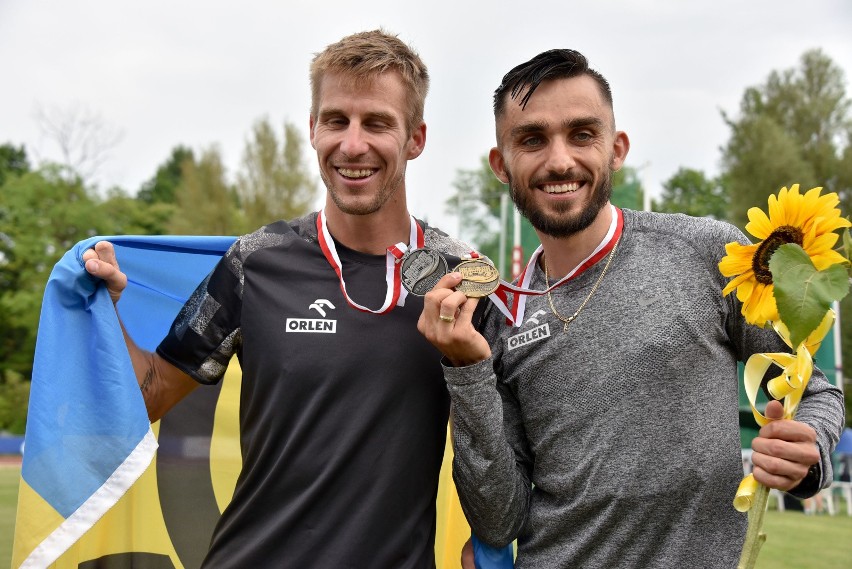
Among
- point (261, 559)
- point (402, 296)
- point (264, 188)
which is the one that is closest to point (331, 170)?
point (402, 296)

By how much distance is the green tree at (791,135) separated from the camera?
117ft

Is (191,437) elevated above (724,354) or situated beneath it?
situated beneath

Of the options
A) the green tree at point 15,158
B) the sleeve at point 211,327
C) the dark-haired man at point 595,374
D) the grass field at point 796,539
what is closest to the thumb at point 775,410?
the dark-haired man at point 595,374

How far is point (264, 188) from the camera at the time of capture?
42.8m

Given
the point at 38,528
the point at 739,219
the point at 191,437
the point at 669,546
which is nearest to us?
the point at 669,546

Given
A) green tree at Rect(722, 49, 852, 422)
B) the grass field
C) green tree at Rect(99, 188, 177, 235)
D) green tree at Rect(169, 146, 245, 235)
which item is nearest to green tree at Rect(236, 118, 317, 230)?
green tree at Rect(169, 146, 245, 235)

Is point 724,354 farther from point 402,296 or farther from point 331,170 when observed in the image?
point 331,170

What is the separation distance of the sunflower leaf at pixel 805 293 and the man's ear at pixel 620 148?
104cm

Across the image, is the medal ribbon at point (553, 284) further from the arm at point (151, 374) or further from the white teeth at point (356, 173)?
the arm at point (151, 374)

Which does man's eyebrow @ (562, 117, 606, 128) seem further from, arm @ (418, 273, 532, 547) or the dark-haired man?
arm @ (418, 273, 532, 547)

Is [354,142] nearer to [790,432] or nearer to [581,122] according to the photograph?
[581,122]

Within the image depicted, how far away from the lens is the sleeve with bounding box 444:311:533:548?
2.69m

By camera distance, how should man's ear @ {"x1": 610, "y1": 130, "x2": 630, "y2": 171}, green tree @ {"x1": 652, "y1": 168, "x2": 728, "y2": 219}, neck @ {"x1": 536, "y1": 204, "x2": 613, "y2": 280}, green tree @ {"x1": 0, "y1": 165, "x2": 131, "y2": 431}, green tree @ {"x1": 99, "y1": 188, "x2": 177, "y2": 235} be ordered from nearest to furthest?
neck @ {"x1": 536, "y1": 204, "x2": 613, "y2": 280}, man's ear @ {"x1": 610, "y1": 130, "x2": 630, "y2": 171}, green tree @ {"x1": 0, "y1": 165, "x2": 131, "y2": 431}, green tree @ {"x1": 99, "y1": 188, "x2": 177, "y2": 235}, green tree @ {"x1": 652, "y1": 168, "x2": 728, "y2": 219}

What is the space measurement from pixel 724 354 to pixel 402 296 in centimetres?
103
